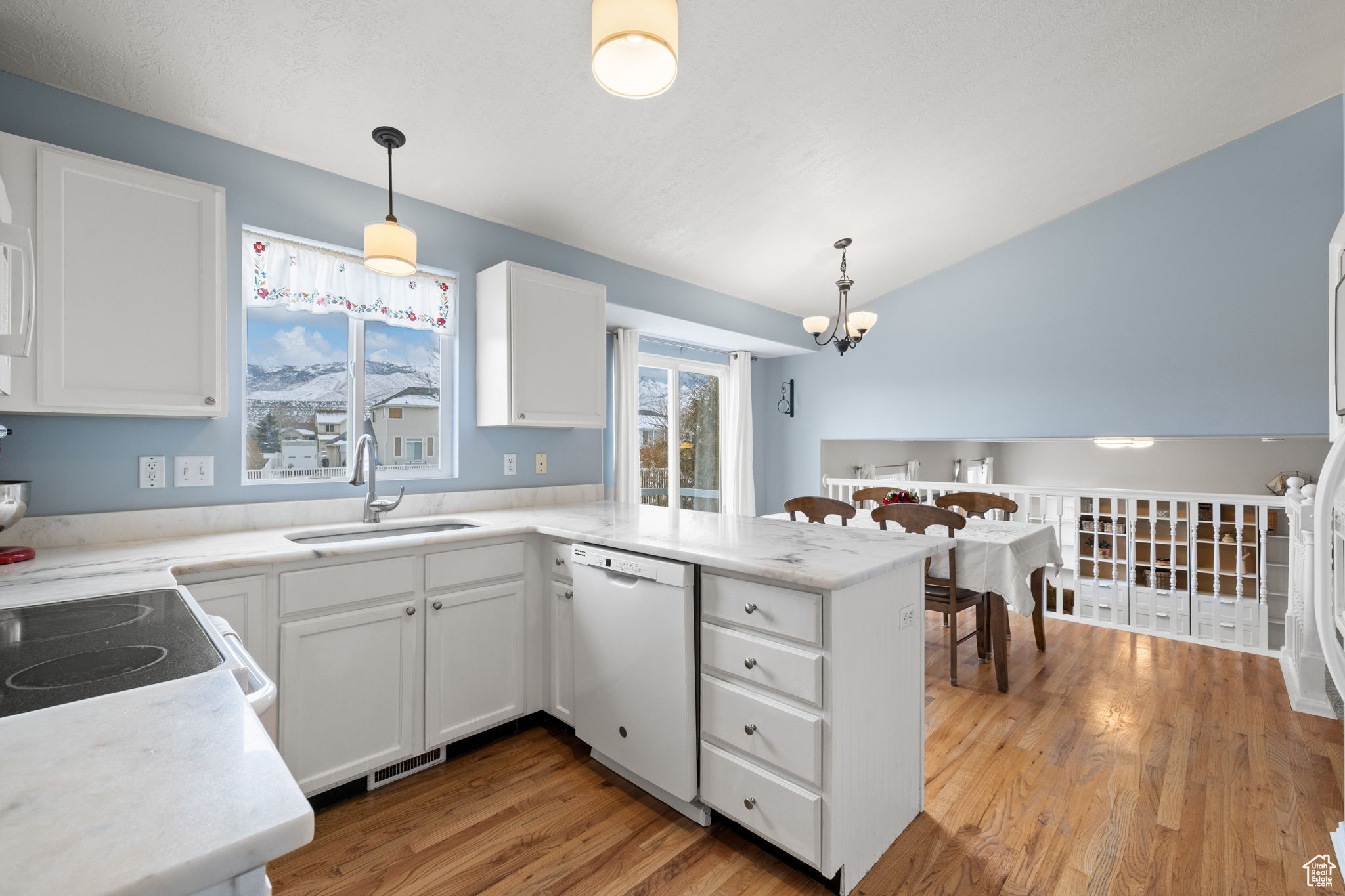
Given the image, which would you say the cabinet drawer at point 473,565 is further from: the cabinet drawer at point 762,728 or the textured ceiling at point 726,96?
the textured ceiling at point 726,96

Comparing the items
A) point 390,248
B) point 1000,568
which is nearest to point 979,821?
point 1000,568

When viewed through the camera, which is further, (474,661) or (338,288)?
(338,288)

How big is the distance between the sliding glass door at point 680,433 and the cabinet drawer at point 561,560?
2.35 m

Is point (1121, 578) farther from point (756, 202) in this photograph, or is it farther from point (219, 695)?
point (219, 695)

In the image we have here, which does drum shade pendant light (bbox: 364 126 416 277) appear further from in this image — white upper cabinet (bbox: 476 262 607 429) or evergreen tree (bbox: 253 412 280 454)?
evergreen tree (bbox: 253 412 280 454)

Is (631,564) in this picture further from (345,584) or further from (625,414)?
(625,414)

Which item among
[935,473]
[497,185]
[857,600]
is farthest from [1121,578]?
[497,185]

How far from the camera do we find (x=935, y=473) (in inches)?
260

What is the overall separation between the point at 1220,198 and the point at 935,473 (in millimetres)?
3472

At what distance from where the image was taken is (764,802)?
5.41ft

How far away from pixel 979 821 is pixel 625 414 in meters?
3.09

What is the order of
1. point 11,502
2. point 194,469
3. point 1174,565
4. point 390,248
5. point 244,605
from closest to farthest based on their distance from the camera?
1. point 11,502
2. point 244,605
3. point 390,248
4. point 194,469
5. point 1174,565

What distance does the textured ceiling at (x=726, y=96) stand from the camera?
1.85 meters

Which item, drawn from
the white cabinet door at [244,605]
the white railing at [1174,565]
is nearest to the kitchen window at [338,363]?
the white cabinet door at [244,605]
